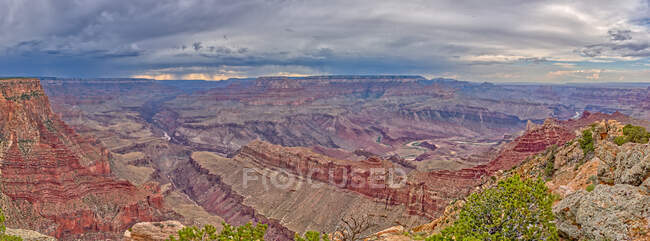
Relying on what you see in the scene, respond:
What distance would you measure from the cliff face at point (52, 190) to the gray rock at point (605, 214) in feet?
251

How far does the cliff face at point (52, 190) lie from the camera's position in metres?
66.6

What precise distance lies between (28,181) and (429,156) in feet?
527

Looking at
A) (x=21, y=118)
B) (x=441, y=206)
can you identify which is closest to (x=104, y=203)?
(x=21, y=118)

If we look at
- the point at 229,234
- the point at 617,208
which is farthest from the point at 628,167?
the point at 229,234

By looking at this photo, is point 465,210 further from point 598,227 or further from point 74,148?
point 74,148

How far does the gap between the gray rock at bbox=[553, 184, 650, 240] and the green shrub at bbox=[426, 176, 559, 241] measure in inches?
35.4

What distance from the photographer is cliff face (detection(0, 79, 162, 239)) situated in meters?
66.6

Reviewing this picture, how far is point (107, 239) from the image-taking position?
67.4 metres

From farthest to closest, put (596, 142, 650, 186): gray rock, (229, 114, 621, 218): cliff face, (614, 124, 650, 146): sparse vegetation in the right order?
(229, 114, 621, 218): cliff face
(614, 124, 650, 146): sparse vegetation
(596, 142, 650, 186): gray rock

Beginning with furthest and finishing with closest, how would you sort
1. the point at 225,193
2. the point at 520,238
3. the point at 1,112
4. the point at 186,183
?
the point at 186,183 → the point at 225,193 → the point at 1,112 → the point at 520,238

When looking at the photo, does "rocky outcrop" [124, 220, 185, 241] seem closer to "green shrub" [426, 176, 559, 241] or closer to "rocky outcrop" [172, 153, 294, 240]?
"green shrub" [426, 176, 559, 241]

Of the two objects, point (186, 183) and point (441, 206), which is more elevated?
point (441, 206)

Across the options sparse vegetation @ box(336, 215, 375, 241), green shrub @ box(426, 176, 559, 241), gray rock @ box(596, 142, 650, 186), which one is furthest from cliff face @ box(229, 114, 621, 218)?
green shrub @ box(426, 176, 559, 241)

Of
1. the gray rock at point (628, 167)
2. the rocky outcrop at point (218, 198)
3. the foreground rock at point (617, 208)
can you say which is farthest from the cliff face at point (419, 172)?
the foreground rock at point (617, 208)
